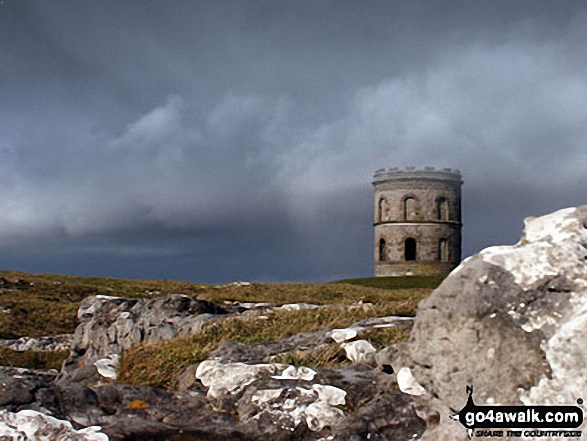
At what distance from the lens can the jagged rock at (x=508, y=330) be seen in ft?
16.4

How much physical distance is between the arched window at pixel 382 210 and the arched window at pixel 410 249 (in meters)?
3.22

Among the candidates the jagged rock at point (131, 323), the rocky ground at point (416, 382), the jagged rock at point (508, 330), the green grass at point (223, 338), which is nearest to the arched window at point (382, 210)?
the jagged rock at point (131, 323)

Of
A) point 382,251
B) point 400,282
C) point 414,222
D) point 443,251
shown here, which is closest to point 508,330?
point 400,282

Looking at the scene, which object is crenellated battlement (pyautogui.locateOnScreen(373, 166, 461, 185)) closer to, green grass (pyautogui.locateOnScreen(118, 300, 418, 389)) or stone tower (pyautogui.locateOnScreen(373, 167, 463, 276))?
stone tower (pyautogui.locateOnScreen(373, 167, 463, 276))

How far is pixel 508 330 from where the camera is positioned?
514 cm

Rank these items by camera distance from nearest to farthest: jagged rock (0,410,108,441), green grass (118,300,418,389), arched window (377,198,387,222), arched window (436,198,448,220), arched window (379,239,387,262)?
jagged rock (0,410,108,441)
green grass (118,300,418,389)
arched window (436,198,448,220)
arched window (377,198,387,222)
arched window (379,239,387,262)

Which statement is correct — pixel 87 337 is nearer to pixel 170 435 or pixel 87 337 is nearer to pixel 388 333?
pixel 388 333

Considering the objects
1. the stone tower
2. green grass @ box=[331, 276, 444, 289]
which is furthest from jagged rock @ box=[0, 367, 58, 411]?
the stone tower

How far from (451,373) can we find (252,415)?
5.63 ft

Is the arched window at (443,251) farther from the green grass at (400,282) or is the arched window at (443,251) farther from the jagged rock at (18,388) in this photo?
the jagged rock at (18,388)

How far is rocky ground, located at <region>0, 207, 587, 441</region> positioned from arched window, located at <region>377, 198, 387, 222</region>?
203 feet

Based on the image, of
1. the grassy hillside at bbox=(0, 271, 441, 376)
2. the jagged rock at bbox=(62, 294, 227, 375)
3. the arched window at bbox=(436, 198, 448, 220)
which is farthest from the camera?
the arched window at bbox=(436, 198, 448, 220)

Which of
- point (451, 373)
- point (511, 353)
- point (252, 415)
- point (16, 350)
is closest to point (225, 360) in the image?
point (252, 415)

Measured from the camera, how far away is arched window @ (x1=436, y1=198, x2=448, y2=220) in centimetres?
6829
